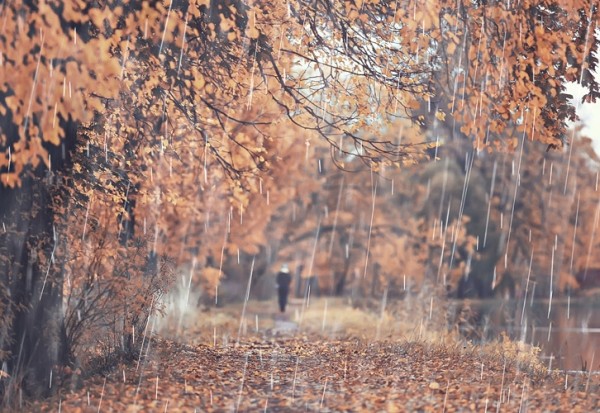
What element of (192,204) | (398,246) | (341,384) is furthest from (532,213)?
(341,384)

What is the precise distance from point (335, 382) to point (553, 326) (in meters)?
18.4

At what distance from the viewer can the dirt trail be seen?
27.6 ft

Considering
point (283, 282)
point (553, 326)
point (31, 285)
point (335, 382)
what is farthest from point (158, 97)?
point (553, 326)

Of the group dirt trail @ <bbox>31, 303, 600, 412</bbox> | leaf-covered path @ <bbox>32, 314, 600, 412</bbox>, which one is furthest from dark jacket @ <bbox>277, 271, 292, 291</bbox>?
leaf-covered path @ <bbox>32, 314, 600, 412</bbox>

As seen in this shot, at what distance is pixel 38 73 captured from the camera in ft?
24.0

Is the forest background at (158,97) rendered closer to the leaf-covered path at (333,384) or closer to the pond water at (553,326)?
the leaf-covered path at (333,384)

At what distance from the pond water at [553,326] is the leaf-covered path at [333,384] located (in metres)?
3.00

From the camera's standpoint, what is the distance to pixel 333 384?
9.81 m

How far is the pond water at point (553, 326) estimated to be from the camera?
55.2 feet

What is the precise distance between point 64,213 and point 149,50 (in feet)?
6.60

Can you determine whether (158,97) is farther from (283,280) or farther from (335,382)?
(283,280)

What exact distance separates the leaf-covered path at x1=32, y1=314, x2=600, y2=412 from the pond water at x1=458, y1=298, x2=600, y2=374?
3.00 m

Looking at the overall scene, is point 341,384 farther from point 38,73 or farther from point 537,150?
point 537,150

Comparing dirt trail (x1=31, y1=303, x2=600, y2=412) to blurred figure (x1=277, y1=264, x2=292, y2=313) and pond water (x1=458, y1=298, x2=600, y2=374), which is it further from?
blurred figure (x1=277, y1=264, x2=292, y2=313)
